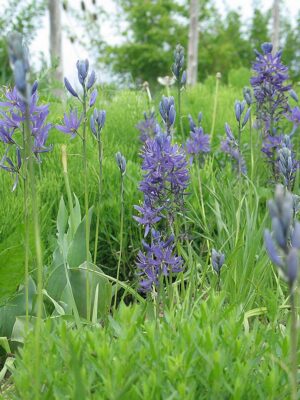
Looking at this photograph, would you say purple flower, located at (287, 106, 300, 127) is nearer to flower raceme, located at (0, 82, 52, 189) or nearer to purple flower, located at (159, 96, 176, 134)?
purple flower, located at (159, 96, 176, 134)

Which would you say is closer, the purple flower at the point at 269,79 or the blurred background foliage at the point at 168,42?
the purple flower at the point at 269,79

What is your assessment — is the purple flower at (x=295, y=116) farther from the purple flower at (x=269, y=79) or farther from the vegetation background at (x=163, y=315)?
the vegetation background at (x=163, y=315)

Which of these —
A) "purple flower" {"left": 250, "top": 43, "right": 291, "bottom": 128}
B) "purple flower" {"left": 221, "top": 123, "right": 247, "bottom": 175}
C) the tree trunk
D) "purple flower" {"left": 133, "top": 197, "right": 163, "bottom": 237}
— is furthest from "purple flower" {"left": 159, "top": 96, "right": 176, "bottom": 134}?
the tree trunk

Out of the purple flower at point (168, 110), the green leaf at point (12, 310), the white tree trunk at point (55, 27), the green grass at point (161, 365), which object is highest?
the white tree trunk at point (55, 27)

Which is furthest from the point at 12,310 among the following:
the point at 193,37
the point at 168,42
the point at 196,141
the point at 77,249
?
the point at 168,42

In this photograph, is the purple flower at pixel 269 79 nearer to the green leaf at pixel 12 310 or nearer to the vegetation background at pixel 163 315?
the vegetation background at pixel 163 315

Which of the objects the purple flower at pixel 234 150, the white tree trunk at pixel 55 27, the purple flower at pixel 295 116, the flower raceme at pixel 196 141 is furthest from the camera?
the white tree trunk at pixel 55 27

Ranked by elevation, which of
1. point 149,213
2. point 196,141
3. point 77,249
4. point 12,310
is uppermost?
point 196,141

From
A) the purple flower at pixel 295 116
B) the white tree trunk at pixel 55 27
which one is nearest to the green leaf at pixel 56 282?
the purple flower at pixel 295 116

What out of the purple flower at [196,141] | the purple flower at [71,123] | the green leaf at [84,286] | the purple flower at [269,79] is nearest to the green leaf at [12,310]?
the green leaf at [84,286]

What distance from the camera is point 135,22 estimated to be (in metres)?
24.5

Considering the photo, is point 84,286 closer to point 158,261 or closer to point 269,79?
point 158,261

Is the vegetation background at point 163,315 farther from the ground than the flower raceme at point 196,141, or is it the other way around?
the flower raceme at point 196,141

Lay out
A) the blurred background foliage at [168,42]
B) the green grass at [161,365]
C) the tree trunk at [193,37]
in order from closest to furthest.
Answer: the green grass at [161,365] < the tree trunk at [193,37] < the blurred background foliage at [168,42]
